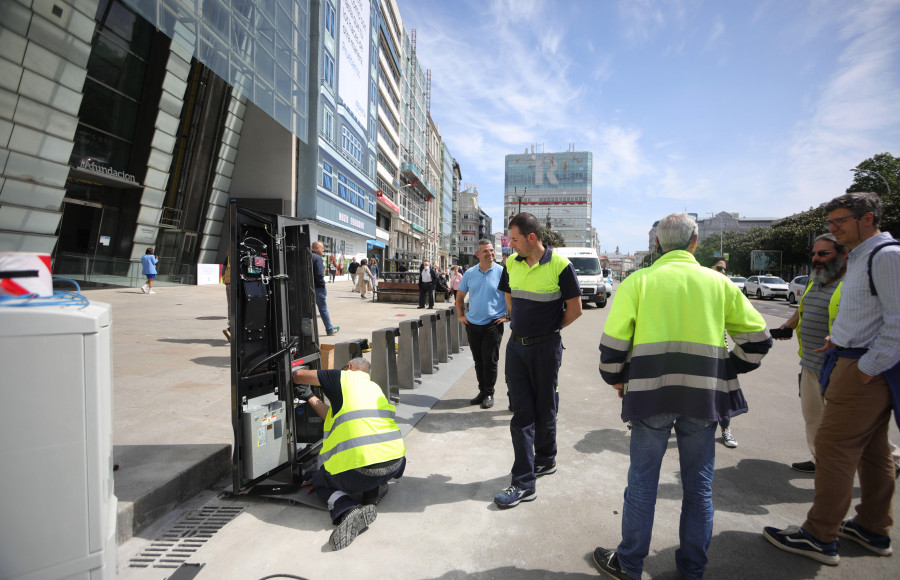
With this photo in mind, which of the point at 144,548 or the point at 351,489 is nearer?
the point at 144,548

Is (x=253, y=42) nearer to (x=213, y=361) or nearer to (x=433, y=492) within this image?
(x=213, y=361)

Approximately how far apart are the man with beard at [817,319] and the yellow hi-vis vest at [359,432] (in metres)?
3.25

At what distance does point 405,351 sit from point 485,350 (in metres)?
1.27

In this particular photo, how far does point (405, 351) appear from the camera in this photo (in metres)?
6.55

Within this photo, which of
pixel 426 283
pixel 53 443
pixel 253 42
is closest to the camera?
pixel 53 443

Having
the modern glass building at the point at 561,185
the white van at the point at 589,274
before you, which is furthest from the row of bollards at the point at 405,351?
the modern glass building at the point at 561,185

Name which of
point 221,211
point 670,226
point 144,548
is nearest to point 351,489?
point 144,548

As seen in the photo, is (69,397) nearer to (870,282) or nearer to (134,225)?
(870,282)

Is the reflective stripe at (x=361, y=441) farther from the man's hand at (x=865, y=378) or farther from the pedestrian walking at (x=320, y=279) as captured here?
the pedestrian walking at (x=320, y=279)

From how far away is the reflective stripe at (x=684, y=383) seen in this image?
2365 millimetres

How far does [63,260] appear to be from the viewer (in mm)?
17922

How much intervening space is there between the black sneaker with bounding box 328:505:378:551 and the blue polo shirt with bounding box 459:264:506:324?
2992 millimetres

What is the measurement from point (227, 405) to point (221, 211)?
28.2m

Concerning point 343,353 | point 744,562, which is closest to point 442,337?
point 343,353
